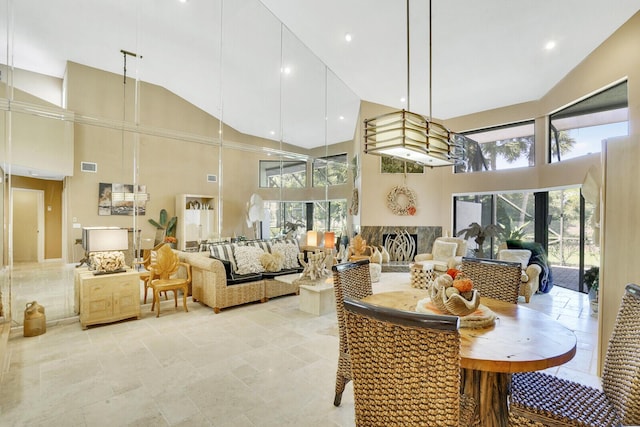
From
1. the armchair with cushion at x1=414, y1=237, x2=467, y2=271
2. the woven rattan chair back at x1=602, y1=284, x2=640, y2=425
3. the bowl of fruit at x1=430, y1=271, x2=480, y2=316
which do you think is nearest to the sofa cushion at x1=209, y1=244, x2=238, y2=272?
the bowl of fruit at x1=430, y1=271, x2=480, y2=316

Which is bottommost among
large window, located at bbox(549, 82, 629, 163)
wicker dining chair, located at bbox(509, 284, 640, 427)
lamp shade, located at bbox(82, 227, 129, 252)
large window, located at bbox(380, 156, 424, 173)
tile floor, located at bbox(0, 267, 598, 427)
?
tile floor, located at bbox(0, 267, 598, 427)

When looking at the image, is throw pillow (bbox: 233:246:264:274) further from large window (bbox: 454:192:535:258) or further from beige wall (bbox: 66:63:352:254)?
large window (bbox: 454:192:535:258)

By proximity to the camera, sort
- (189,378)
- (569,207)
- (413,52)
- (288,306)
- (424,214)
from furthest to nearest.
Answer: (424,214) < (569,207) < (413,52) < (288,306) < (189,378)

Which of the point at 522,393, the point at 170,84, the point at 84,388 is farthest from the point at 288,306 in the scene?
the point at 170,84

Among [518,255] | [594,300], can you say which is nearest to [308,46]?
[518,255]

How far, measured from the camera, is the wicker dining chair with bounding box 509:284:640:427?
1.38m

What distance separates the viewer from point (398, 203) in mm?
7426

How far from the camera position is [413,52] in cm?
496

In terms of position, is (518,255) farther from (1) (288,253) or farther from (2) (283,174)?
(2) (283,174)

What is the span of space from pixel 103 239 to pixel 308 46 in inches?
197

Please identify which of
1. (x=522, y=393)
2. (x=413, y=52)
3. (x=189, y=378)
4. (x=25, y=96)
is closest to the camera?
(x=522, y=393)

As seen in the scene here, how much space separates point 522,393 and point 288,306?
3481mm

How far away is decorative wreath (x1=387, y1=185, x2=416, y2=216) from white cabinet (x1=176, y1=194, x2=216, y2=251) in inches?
166

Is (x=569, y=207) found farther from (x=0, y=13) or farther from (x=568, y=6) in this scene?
(x=0, y=13)
